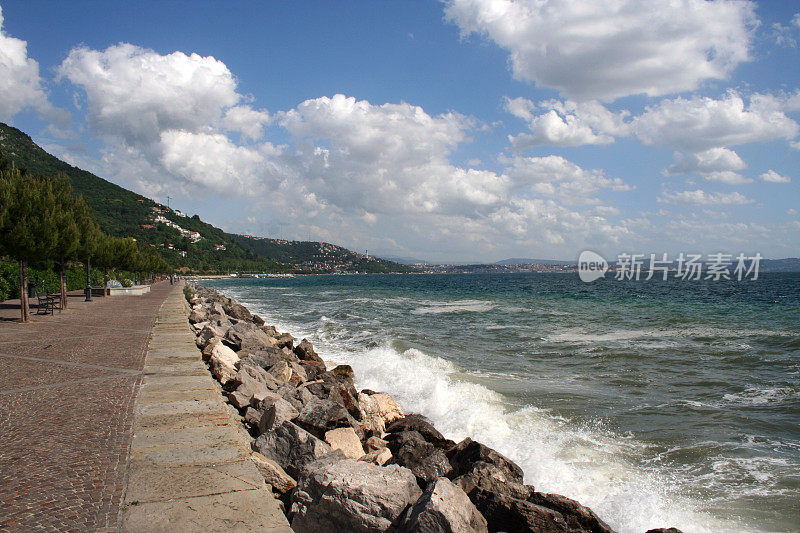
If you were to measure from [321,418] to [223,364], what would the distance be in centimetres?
327

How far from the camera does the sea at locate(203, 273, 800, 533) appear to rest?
5.45 m

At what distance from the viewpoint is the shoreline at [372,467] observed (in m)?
3.64

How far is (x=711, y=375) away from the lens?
1156 cm

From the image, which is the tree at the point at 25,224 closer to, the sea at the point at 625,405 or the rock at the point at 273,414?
the sea at the point at 625,405

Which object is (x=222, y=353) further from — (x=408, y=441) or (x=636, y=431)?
(x=636, y=431)

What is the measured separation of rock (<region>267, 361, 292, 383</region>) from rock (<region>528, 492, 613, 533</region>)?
6312 millimetres

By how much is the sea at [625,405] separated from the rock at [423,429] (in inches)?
31.5

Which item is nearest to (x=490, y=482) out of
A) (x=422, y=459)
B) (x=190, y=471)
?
(x=422, y=459)

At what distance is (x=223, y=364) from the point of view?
861cm

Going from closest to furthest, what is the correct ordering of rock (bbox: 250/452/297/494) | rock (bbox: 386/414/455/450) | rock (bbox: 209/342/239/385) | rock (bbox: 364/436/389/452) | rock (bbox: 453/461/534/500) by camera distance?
rock (bbox: 250/452/297/494), rock (bbox: 453/461/534/500), rock (bbox: 364/436/389/452), rock (bbox: 386/414/455/450), rock (bbox: 209/342/239/385)

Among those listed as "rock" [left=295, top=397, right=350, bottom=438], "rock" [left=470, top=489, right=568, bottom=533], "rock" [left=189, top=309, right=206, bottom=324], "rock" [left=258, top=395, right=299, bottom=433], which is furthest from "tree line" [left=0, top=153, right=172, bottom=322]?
"rock" [left=470, top=489, right=568, bottom=533]

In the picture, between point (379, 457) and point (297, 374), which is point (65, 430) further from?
point (297, 374)

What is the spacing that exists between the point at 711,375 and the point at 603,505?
27.2ft

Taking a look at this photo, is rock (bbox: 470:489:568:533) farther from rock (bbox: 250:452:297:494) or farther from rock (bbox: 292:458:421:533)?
rock (bbox: 250:452:297:494)
